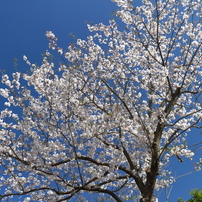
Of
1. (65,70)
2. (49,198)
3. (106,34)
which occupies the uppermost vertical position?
(106,34)

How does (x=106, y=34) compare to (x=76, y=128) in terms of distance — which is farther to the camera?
(x=106, y=34)

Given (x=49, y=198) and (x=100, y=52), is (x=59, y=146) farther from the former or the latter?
(x=100, y=52)

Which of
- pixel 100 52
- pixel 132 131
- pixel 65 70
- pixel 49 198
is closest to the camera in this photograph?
pixel 132 131

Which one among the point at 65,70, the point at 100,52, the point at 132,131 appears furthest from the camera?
the point at 100,52

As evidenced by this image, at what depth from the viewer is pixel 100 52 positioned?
8141mm

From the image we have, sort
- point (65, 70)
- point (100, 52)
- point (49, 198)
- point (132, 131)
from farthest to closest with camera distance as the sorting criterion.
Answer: point (100, 52) < point (65, 70) < point (49, 198) < point (132, 131)

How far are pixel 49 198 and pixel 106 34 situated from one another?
565 cm

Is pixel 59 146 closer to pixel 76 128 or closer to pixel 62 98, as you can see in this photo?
pixel 76 128

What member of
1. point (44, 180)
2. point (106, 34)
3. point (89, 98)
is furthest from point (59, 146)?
point (106, 34)

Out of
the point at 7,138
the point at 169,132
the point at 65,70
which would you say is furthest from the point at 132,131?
the point at 7,138

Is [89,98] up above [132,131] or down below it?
above

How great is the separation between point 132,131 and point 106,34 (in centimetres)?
381

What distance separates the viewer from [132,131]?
21.0 ft

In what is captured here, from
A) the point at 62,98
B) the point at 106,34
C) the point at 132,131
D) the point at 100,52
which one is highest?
the point at 106,34
